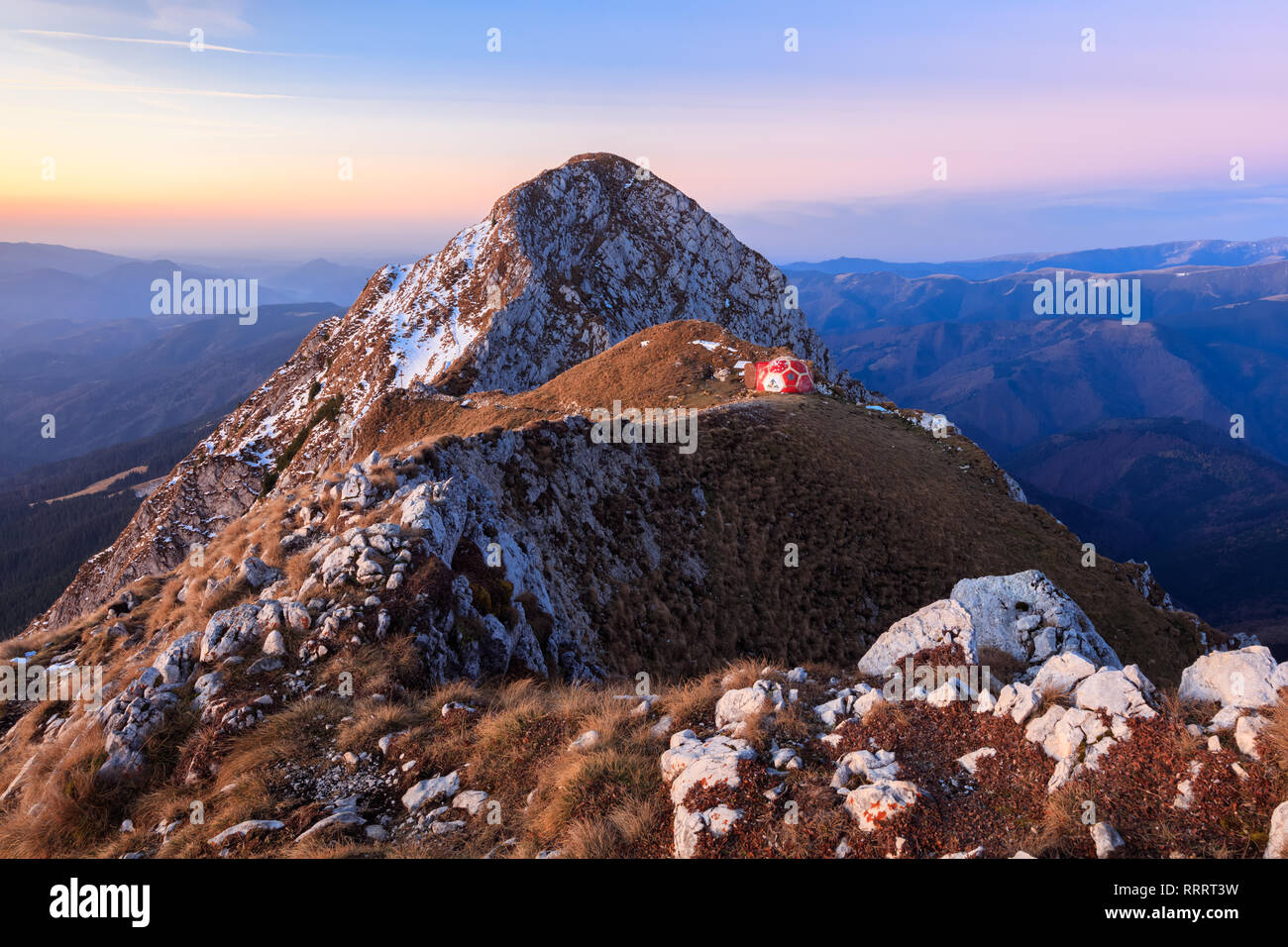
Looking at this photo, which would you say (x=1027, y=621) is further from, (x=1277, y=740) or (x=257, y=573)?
(x=257, y=573)

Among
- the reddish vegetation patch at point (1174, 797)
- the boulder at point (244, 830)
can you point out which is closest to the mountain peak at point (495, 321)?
the reddish vegetation patch at point (1174, 797)

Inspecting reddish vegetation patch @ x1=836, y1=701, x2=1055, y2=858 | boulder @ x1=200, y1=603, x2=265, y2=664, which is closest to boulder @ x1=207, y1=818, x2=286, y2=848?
boulder @ x1=200, y1=603, x2=265, y2=664

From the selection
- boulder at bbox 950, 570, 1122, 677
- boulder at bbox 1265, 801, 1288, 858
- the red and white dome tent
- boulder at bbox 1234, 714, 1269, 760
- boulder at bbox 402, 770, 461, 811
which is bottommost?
boulder at bbox 402, 770, 461, 811

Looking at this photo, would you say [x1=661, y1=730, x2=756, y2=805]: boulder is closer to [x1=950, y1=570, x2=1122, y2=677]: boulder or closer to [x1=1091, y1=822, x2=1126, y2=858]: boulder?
[x1=1091, y1=822, x2=1126, y2=858]: boulder

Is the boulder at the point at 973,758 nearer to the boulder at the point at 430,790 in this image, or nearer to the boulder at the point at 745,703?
the boulder at the point at 745,703

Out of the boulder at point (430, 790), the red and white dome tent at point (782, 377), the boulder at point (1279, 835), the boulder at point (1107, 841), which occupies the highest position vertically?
the red and white dome tent at point (782, 377)

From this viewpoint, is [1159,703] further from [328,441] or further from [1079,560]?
[328,441]

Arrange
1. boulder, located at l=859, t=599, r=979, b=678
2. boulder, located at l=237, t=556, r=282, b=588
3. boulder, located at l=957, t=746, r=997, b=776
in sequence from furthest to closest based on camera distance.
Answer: boulder, located at l=237, t=556, r=282, b=588
boulder, located at l=859, t=599, r=979, b=678
boulder, located at l=957, t=746, r=997, b=776

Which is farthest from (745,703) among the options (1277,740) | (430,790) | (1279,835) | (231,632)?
(231,632)
